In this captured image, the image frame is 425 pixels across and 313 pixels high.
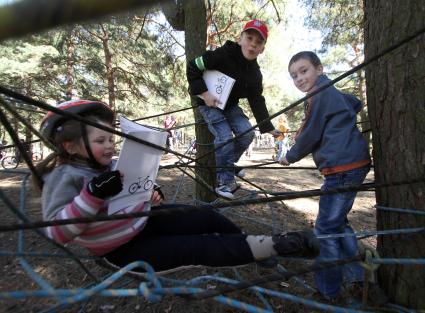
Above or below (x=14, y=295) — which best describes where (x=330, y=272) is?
below

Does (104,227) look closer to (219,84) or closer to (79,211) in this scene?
(79,211)

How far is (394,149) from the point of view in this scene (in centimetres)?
158

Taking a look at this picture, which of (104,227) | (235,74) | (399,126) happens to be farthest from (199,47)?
(104,227)

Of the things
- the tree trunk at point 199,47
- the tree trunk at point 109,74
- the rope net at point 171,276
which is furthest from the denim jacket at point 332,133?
the tree trunk at point 109,74

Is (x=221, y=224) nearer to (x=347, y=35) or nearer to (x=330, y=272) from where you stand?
(x=330, y=272)

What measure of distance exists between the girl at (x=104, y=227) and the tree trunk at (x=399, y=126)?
0.48 m

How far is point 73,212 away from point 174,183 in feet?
16.3

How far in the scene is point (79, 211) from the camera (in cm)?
130

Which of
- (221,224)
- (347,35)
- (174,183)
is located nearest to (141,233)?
(221,224)

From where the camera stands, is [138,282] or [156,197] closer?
[156,197]

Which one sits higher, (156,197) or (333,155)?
(333,155)

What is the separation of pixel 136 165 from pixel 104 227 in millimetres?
284

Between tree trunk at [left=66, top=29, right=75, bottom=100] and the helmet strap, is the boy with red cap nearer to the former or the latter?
the helmet strap

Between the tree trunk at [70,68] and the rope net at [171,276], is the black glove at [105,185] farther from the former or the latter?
the tree trunk at [70,68]
